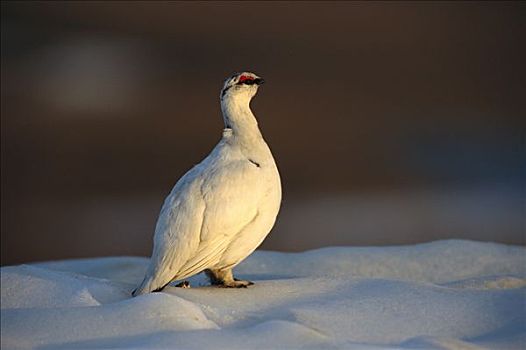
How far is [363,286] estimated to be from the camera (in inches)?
194

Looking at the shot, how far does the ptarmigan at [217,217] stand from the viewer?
15.7 feet

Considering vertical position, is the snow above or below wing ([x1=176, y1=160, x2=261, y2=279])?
below

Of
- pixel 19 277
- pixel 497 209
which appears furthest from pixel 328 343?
pixel 497 209

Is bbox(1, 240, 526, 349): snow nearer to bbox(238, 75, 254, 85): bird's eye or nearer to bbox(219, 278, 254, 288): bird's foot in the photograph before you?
bbox(219, 278, 254, 288): bird's foot

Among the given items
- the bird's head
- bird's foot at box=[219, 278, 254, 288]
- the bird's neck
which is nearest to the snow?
bird's foot at box=[219, 278, 254, 288]

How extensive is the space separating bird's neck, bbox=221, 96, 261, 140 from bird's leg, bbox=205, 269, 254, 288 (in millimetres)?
669

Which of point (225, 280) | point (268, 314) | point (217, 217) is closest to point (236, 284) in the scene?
point (225, 280)

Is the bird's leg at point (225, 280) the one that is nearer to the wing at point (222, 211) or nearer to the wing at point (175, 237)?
the wing at point (222, 211)

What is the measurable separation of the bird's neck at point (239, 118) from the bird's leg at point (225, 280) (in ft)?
2.19

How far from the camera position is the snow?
13.2 ft

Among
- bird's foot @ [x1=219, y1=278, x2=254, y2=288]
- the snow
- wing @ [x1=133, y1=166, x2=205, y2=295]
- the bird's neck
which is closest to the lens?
the snow

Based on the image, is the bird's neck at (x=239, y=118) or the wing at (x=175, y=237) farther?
the bird's neck at (x=239, y=118)

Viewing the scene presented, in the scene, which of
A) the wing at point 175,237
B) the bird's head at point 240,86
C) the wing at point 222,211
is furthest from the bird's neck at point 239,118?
the wing at point 175,237

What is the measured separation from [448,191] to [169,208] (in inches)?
285
